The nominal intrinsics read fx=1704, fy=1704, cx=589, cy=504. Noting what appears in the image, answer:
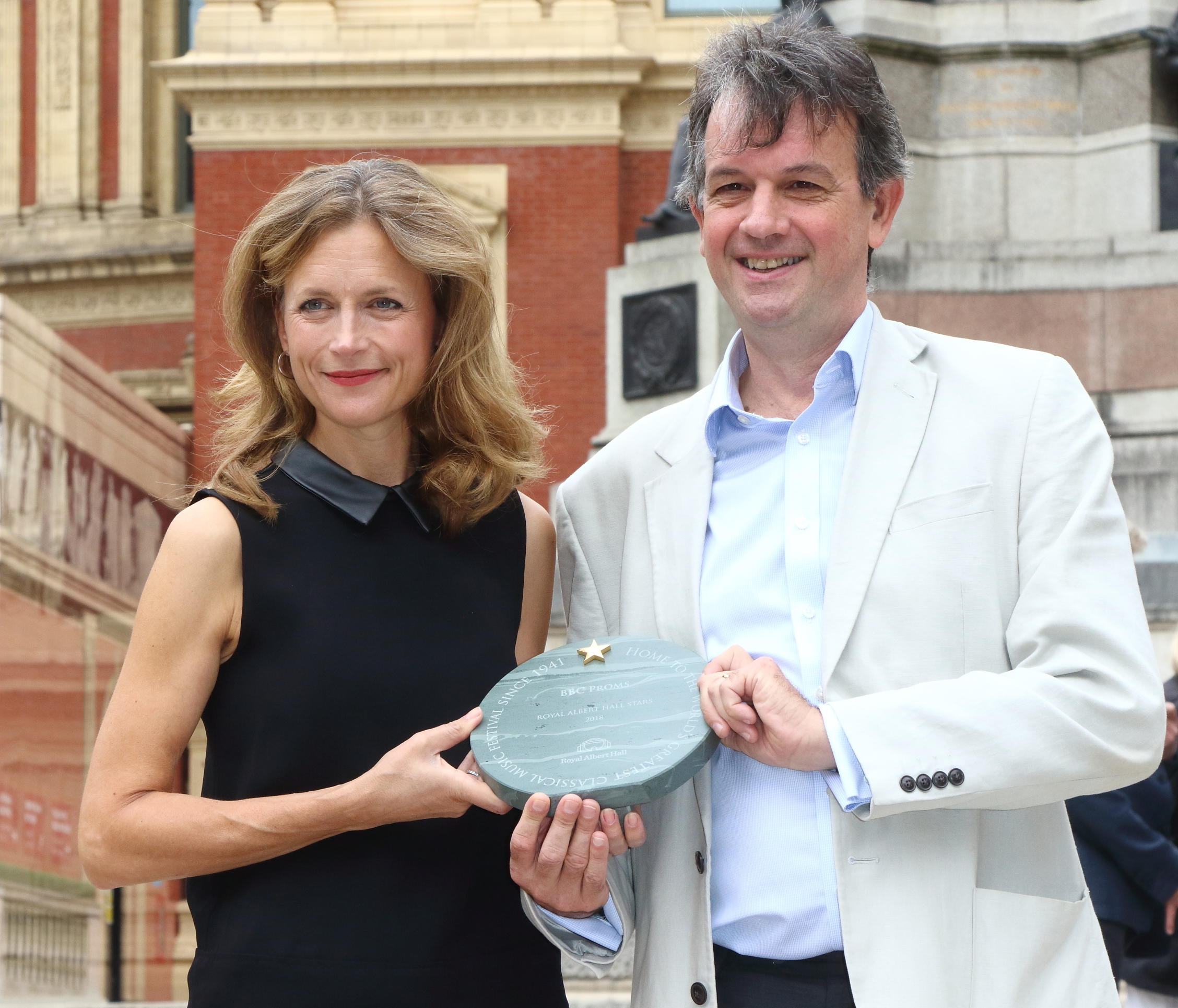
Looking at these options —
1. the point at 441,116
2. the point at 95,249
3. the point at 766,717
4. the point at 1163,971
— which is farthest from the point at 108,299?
the point at 766,717

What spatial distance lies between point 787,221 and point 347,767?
1.03 meters

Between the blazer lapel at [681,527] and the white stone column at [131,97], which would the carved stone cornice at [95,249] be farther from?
the blazer lapel at [681,527]

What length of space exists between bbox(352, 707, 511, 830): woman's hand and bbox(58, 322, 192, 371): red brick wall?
19575mm

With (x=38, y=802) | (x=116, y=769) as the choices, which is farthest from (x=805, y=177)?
(x=38, y=802)

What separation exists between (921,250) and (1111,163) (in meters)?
1.34

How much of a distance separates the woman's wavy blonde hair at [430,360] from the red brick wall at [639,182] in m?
15.5

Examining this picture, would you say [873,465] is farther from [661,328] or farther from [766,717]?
[661,328]

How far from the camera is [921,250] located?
24.1 ft

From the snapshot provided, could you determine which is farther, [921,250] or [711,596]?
[921,250]

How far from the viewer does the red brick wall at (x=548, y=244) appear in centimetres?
1736

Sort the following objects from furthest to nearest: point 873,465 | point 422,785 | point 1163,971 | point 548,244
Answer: point 548,244, point 1163,971, point 873,465, point 422,785

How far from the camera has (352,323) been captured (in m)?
2.58

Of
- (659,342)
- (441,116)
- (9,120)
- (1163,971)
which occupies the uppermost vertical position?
(9,120)

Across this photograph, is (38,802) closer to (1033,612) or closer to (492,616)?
(492,616)
